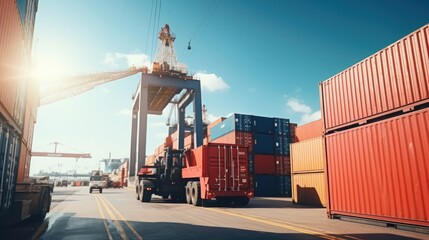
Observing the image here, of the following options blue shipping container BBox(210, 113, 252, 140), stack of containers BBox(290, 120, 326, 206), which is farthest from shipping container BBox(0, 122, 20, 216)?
blue shipping container BBox(210, 113, 252, 140)

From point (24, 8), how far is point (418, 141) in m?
12.2

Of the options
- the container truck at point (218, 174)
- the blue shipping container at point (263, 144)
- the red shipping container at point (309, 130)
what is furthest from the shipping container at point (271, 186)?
the container truck at point (218, 174)

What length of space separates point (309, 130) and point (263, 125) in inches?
186

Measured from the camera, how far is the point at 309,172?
1767cm

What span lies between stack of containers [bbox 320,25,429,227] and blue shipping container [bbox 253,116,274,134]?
1699 cm

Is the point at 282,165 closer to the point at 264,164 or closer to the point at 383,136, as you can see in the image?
the point at 264,164

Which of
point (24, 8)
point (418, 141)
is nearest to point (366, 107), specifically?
point (418, 141)

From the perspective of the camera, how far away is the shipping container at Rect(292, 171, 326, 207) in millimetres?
16516

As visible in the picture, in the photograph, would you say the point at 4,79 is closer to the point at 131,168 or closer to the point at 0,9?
the point at 0,9

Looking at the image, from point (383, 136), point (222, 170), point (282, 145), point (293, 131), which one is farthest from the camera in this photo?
point (293, 131)

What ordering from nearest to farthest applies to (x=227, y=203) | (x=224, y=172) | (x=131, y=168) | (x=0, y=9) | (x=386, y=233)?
(x=0, y=9) < (x=386, y=233) < (x=224, y=172) < (x=227, y=203) < (x=131, y=168)

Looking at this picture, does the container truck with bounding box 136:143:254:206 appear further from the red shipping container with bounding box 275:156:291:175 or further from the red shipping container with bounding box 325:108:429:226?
the red shipping container with bounding box 275:156:291:175

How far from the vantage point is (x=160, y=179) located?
1998 centimetres

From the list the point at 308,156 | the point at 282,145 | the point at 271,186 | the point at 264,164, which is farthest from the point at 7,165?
the point at 282,145
